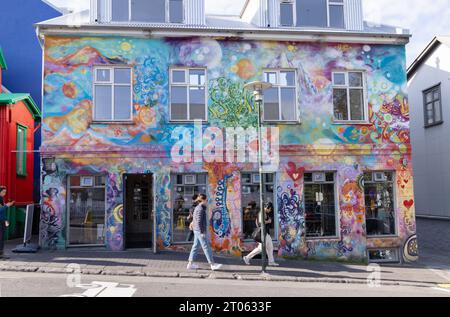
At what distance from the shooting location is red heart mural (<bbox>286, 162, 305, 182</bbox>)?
45.0ft

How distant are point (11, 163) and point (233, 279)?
29.6 ft

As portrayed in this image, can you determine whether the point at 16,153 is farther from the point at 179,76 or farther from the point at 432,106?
the point at 432,106

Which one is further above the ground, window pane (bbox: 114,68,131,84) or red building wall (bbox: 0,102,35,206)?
window pane (bbox: 114,68,131,84)

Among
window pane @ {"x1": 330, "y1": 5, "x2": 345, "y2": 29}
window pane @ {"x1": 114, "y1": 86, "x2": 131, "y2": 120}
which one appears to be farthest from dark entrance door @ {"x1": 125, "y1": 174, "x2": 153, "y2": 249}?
window pane @ {"x1": 330, "y1": 5, "x2": 345, "y2": 29}

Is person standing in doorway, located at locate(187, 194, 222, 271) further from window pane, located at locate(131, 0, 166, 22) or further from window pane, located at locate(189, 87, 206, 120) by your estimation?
window pane, located at locate(131, 0, 166, 22)

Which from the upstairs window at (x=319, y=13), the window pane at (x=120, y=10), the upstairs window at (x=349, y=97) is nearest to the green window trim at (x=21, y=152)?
the window pane at (x=120, y=10)

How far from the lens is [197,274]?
409 inches

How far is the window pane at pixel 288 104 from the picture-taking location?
1406cm

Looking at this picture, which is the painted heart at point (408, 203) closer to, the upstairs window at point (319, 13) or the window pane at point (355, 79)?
the window pane at point (355, 79)

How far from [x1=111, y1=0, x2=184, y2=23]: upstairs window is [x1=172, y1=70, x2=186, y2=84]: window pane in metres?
1.78

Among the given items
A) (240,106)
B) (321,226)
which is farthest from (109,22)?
(321,226)

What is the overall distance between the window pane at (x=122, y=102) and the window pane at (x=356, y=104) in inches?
284

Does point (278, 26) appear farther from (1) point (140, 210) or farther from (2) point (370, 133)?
(1) point (140, 210)

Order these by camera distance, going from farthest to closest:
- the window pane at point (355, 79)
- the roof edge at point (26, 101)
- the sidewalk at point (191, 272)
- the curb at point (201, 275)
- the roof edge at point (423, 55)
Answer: the roof edge at point (423, 55) < the window pane at point (355, 79) < the roof edge at point (26, 101) < the sidewalk at point (191, 272) < the curb at point (201, 275)
